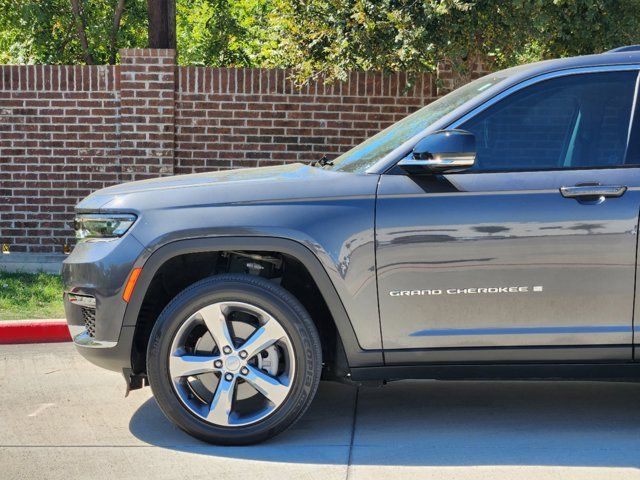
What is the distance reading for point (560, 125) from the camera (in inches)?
190

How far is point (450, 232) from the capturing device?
462 cm

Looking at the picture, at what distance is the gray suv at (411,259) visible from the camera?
182 inches

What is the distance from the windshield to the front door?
10.9 inches

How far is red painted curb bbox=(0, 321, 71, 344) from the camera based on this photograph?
7.48m

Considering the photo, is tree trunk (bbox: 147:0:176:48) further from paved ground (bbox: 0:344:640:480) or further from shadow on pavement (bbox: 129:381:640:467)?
shadow on pavement (bbox: 129:381:640:467)

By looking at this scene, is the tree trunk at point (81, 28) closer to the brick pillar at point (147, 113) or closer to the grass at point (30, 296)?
the brick pillar at point (147, 113)

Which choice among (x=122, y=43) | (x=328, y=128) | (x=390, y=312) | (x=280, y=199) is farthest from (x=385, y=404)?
(x=122, y=43)

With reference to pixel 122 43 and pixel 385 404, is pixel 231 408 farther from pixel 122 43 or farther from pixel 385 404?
pixel 122 43

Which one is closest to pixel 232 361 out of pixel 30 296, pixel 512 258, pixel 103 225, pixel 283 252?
pixel 283 252

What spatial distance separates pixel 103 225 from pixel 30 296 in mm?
4020

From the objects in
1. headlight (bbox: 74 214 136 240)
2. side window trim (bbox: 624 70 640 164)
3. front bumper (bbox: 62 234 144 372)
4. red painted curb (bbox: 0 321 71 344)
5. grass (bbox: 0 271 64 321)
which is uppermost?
side window trim (bbox: 624 70 640 164)

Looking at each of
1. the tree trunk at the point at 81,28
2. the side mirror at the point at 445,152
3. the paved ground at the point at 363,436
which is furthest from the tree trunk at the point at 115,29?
the side mirror at the point at 445,152

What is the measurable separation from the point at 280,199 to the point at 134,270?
764mm

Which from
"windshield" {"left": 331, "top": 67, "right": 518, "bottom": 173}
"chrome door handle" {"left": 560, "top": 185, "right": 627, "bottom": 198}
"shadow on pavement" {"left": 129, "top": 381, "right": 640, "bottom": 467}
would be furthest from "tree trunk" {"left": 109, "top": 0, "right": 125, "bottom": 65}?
"chrome door handle" {"left": 560, "top": 185, "right": 627, "bottom": 198}
